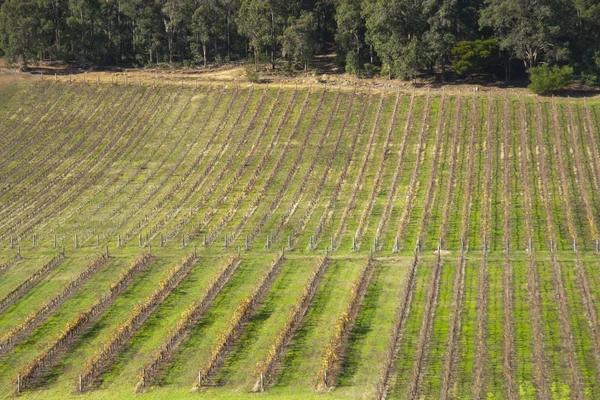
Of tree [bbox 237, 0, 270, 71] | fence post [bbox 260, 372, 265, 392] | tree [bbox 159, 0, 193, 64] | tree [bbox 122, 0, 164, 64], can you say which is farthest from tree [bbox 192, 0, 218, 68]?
fence post [bbox 260, 372, 265, 392]

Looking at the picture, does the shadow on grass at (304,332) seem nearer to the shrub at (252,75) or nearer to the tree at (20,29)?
the shrub at (252,75)

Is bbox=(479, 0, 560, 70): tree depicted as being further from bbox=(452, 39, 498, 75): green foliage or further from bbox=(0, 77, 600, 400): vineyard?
bbox=(0, 77, 600, 400): vineyard

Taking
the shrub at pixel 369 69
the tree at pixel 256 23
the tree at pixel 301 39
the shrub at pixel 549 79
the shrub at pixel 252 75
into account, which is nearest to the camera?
the shrub at pixel 549 79

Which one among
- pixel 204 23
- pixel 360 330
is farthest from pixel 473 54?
pixel 360 330

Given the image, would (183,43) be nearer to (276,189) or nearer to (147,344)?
(276,189)

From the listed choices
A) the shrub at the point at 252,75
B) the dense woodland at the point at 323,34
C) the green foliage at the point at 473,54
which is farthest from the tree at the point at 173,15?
the green foliage at the point at 473,54

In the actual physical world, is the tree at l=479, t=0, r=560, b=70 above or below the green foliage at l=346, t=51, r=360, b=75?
above
